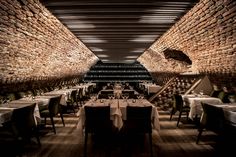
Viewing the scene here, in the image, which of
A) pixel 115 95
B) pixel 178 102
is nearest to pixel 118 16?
pixel 115 95

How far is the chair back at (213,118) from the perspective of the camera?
4.54 metres

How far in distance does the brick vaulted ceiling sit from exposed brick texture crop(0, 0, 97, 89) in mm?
295

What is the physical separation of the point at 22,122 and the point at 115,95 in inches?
122

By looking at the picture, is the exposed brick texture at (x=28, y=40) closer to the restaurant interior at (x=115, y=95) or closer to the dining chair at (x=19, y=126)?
the restaurant interior at (x=115, y=95)

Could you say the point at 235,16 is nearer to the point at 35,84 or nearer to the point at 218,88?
the point at 218,88

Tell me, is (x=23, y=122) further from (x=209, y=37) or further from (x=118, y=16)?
(x=209, y=37)

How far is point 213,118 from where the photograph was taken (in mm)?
4797

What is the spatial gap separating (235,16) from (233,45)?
125 cm

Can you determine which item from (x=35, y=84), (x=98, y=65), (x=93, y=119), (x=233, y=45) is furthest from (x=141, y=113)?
(x=98, y=65)

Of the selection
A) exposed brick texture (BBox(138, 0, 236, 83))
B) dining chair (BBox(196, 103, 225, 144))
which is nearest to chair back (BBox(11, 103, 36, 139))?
dining chair (BBox(196, 103, 225, 144))

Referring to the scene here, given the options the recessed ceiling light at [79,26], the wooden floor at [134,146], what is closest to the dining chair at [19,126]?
the wooden floor at [134,146]

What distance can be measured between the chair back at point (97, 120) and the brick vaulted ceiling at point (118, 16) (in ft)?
6.80

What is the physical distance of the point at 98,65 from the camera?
21078mm

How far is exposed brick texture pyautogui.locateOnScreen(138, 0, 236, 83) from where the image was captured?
4867mm
